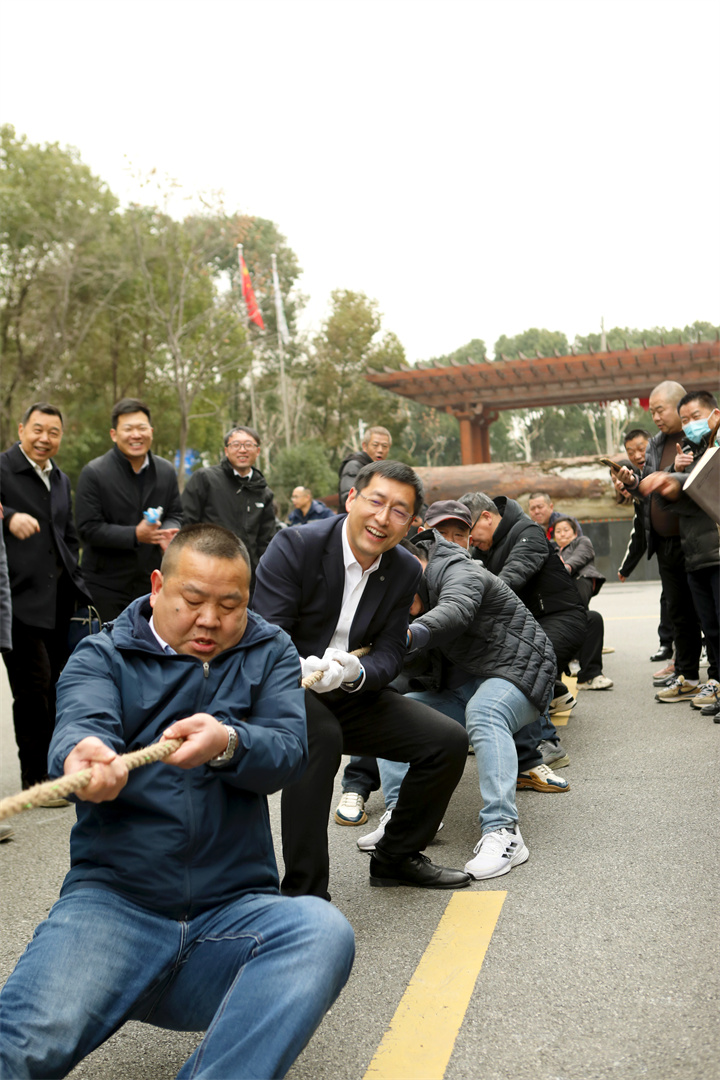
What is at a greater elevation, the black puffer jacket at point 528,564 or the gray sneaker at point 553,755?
the black puffer jacket at point 528,564

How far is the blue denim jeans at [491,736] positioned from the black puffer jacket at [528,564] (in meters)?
1.10

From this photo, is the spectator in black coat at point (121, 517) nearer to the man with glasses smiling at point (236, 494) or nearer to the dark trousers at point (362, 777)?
the man with glasses smiling at point (236, 494)

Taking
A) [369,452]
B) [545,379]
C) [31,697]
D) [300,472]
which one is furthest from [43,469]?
[300,472]

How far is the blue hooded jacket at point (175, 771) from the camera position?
2.23 meters

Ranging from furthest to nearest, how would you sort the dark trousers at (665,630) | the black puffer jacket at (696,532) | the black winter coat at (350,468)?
the dark trousers at (665,630)
the black winter coat at (350,468)
the black puffer jacket at (696,532)

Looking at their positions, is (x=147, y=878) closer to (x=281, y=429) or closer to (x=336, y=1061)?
(x=336, y=1061)

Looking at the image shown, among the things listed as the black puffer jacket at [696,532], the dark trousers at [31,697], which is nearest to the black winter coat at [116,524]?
the dark trousers at [31,697]

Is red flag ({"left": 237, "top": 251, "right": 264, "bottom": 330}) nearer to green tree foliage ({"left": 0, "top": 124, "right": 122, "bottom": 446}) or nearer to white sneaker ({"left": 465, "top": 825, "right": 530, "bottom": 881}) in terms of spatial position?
green tree foliage ({"left": 0, "top": 124, "right": 122, "bottom": 446})

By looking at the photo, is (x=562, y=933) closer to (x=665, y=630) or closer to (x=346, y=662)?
(x=346, y=662)

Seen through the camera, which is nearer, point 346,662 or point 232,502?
point 346,662

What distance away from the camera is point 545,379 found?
2180 cm

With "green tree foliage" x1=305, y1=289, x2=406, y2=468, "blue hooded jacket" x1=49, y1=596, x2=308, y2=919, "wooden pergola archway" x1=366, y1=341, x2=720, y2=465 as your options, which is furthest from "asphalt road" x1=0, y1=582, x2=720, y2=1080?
"green tree foliage" x1=305, y1=289, x2=406, y2=468

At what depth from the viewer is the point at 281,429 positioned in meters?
41.9

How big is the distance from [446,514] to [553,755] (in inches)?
54.6
